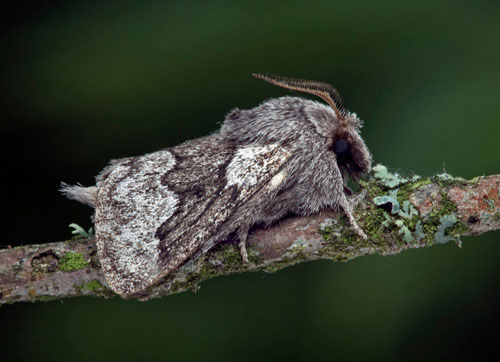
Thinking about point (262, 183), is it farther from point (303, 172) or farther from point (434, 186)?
point (434, 186)

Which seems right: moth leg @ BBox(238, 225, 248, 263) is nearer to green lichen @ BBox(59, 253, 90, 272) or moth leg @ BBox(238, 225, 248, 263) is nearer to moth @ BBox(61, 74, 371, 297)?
moth @ BBox(61, 74, 371, 297)

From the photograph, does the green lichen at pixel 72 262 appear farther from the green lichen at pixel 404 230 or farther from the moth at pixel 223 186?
the green lichen at pixel 404 230

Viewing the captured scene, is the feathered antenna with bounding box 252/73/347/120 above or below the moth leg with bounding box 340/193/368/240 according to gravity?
above

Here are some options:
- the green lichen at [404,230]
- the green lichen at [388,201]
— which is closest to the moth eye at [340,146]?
the green lichen at [388,201]

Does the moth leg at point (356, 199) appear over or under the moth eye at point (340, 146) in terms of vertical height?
under

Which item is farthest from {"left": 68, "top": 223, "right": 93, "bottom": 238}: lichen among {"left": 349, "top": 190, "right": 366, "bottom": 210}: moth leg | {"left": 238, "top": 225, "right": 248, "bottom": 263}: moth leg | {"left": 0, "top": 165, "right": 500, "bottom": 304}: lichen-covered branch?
{"left": 349, "top": 190, "right": 366, "bottom": 210}: moth leg

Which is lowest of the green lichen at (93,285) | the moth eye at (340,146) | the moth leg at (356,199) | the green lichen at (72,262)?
the green lichen at (93,285)

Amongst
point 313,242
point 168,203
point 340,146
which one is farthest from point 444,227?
point 168,203
